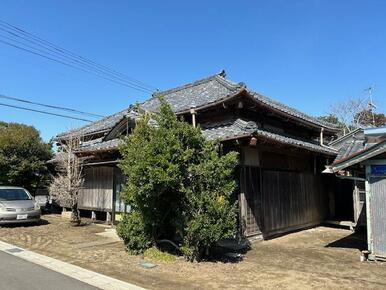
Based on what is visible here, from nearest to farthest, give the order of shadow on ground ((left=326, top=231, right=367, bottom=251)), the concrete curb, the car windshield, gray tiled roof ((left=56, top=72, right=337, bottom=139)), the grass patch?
the concrete curb < the grass patch < shadow on ground ((left=326, top=231, right=367, bottom=251)) < gray tiled roof ((left=56, top=72, right=337, bottom=139)) < the car windshield

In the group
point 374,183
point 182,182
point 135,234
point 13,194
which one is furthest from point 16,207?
point 374,183

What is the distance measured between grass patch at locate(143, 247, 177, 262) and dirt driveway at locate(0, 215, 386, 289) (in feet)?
0.79

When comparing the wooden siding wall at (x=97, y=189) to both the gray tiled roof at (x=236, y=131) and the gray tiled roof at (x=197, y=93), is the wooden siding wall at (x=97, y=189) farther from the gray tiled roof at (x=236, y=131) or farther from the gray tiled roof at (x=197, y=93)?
the gray tiled roof at (x=236, y=131)

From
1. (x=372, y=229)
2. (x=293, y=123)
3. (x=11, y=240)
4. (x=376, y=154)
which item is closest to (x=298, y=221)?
(x=293, y=123)

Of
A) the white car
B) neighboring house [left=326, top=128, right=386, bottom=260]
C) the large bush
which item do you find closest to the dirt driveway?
neighboring house [left=326, top=128, right=386, bottom=260]

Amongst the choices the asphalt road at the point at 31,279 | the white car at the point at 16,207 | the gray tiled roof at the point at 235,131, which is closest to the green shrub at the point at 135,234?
the asphalt road at the point at 31,279

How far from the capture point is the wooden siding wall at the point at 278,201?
11.8 meters

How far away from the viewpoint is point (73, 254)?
998cm

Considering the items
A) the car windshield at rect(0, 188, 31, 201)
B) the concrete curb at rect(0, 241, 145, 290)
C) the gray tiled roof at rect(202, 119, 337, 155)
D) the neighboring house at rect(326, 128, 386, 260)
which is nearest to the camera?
the concrete curb at rect(0, 241, 145, 290)

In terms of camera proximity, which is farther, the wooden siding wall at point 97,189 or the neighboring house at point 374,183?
the wooden siding wall at point 97,189

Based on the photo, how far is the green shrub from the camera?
385 inches

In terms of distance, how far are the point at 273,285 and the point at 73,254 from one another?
226 inches

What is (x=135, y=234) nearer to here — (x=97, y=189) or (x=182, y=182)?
(x=182, y=182)

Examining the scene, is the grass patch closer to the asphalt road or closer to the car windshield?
the asphalt road
